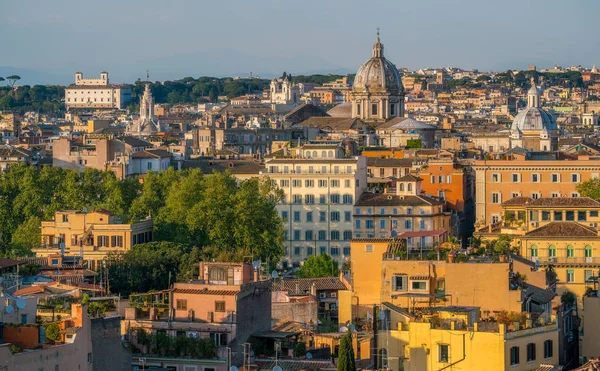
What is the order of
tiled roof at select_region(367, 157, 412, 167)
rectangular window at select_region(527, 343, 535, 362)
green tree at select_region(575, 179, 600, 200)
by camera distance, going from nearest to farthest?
rectangular window at select_region(527, 343, 535, 362)
green tree at select_region(575, 179, 600, 200)
tiled roof at select_region(367, 157, 412, 167)

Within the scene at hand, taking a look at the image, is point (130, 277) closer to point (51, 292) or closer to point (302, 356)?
point (51, 292)

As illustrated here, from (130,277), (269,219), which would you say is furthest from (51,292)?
(269,219)

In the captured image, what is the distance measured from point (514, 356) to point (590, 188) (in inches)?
1175

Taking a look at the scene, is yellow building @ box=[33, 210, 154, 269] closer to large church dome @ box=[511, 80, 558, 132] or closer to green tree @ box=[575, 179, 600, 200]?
green tree @ box=[575, 179, 600, 200]

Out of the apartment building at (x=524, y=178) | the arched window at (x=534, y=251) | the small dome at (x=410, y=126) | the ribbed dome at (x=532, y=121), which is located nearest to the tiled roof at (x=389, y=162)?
the apartment building at (x=524, y=178)

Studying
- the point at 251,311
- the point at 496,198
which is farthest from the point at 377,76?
the point at 251,311

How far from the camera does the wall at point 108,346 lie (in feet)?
74.3

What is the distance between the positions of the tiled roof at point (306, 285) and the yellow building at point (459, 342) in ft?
29.8

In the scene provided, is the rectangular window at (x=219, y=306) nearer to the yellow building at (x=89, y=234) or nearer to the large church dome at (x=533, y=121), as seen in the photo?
the yellow building at (x=89, y=234)

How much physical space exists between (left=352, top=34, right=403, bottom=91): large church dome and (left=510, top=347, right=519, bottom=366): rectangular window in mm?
83331

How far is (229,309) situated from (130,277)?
16.2 m

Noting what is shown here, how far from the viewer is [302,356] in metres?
25.9

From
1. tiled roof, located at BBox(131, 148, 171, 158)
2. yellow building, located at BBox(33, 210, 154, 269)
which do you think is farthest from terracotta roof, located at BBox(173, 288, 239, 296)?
tiled roof, located at BBox(131, 148, 171, 158)

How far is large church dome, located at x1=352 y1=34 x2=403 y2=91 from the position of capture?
107750 millimetres
